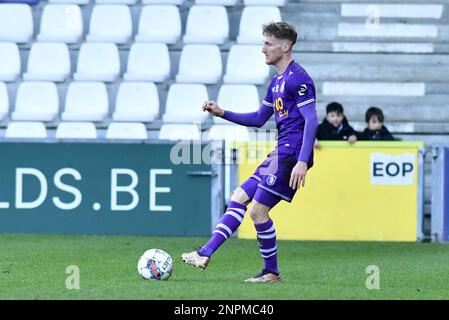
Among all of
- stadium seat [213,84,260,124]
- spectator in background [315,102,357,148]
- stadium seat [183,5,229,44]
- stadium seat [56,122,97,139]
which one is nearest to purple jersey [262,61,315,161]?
spectator in background [315,102,357,148]

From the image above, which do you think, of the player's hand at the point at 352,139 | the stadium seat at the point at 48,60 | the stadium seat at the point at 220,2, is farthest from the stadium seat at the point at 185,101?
the player's hand at the point at 352,139

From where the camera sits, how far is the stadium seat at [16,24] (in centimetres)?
1786

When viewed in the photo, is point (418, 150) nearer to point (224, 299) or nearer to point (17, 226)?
point (17, 226)

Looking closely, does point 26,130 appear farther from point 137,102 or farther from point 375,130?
point 375,130

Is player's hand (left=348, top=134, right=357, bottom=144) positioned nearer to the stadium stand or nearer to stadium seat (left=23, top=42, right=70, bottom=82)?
the stadium stand

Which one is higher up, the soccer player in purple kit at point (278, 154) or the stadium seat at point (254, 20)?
the stadium seat at point (254, 20)

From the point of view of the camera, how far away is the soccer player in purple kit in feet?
30.8

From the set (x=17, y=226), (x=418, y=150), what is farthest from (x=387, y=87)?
(x=17, y=226)

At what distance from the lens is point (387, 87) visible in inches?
671

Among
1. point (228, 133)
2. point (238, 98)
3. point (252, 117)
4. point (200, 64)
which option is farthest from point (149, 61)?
point (252, 117)

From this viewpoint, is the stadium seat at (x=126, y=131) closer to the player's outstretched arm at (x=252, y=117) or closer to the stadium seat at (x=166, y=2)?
the stadium seat at (x=166, y=2)

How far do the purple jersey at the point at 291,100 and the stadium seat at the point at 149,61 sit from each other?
762 cm

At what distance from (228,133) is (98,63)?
258cm

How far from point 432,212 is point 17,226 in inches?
193
